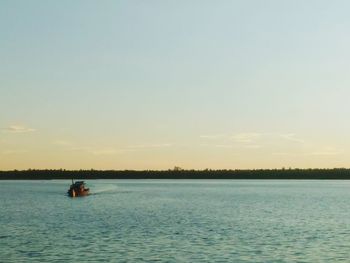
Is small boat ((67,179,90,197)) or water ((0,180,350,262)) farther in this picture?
small boat ((67,179,90,197))

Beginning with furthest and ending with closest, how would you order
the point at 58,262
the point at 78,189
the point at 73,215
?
the point at 78,189, the point at 73,215, the point at 58,262

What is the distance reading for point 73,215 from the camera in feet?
264

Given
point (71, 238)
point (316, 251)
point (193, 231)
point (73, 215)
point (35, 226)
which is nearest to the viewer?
point (316, 251)

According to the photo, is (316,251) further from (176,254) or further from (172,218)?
(172,218)

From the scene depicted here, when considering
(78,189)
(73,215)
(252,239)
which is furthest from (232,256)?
(78,189)

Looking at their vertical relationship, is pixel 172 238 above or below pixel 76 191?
below

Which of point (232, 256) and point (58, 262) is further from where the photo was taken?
point (232, 256)

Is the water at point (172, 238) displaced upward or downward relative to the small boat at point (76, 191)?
downward

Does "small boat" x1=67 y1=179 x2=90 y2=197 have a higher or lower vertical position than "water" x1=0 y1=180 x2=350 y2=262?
higher

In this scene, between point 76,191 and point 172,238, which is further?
point 76,191

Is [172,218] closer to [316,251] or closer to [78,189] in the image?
[316,251]

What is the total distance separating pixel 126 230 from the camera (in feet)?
195

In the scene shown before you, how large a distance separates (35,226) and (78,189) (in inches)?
3248

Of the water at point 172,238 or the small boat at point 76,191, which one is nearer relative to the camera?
the water at point 172,238
